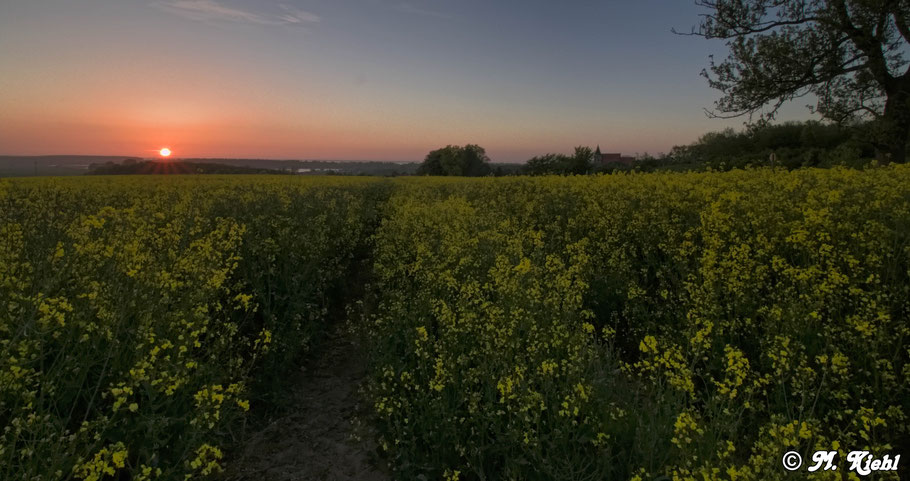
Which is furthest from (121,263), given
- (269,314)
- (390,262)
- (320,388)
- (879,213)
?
(879,213)

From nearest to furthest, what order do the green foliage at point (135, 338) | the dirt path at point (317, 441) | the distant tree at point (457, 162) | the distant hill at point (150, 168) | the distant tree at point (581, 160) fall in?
the green foliage at point (135, 338) < the dirt path at point (317, 441) < the distant hill at point (150, 168) < the distant tree at point (581, 160) < the distant tree at point (457, 162)

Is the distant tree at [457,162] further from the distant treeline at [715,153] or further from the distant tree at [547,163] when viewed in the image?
the distant tree at [547,163]

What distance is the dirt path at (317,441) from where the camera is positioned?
3357 millimetres

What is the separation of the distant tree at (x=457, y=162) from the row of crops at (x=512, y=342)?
1811 inches

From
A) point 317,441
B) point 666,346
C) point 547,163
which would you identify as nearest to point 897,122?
point 666,346

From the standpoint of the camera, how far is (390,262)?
6715 millimetres

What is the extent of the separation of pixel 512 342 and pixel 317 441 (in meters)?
1.89

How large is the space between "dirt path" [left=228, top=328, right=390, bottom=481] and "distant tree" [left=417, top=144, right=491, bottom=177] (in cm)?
4719

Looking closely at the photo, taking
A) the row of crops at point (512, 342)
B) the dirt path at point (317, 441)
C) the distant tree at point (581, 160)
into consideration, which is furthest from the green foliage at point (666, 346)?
the distant tree at point (581, 160)

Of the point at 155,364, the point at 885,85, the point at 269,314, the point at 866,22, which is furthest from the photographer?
the point at 885,85

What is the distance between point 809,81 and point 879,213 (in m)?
12.1

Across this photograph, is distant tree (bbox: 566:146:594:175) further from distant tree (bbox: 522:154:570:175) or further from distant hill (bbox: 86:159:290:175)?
distant hill (bbox: 86:159:290:175)

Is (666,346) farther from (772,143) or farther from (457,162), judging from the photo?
(772,143)

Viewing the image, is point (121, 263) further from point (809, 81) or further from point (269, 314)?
point (809, 81)
